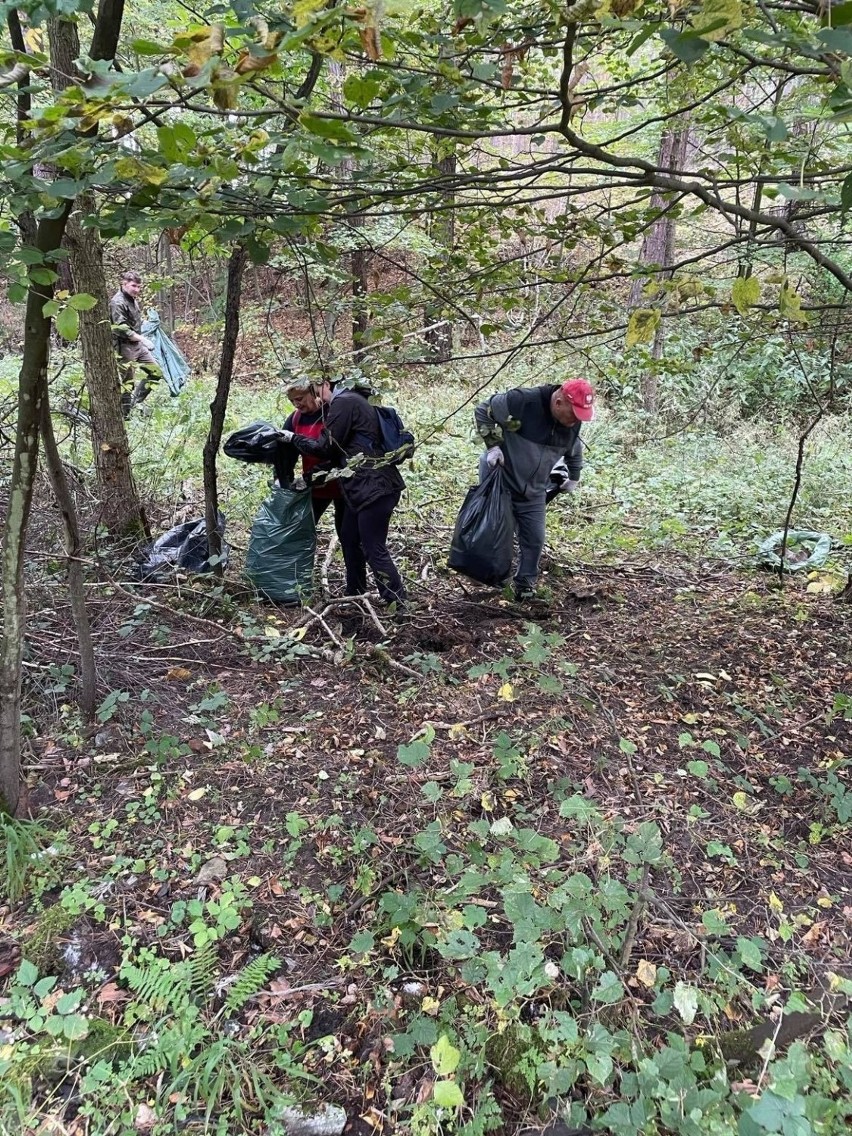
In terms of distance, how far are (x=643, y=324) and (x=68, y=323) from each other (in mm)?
1591

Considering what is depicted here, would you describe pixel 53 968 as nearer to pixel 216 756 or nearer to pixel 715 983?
pixel 216 756

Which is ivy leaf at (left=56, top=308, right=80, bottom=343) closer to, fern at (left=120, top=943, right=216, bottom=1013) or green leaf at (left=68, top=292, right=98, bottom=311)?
green leaf at (left=68, top=292, right=98, bottom=311)

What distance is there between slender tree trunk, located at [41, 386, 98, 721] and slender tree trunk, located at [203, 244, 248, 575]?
0.98 m

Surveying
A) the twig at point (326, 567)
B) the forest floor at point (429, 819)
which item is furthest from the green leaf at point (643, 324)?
the twig at point (326, 567)

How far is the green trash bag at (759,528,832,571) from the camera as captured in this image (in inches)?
201

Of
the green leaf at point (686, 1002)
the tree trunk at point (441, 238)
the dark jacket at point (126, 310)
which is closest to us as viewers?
the green leaf at point (686, 1002)

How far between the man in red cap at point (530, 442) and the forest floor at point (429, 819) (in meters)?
0.74

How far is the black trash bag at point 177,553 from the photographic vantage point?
421 centimetres

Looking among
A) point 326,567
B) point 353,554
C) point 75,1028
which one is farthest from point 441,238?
point 75,1028

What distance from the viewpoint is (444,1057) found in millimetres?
1756

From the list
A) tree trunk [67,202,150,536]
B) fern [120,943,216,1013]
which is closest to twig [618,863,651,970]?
fern [120,943,216,1013]

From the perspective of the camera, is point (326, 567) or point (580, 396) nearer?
point (580, 396)

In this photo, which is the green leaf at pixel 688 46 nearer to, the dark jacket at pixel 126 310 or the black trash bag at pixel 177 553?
the black trash bag at pixel 177 553

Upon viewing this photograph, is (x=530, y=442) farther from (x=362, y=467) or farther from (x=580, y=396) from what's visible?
(x=362, y=467)
